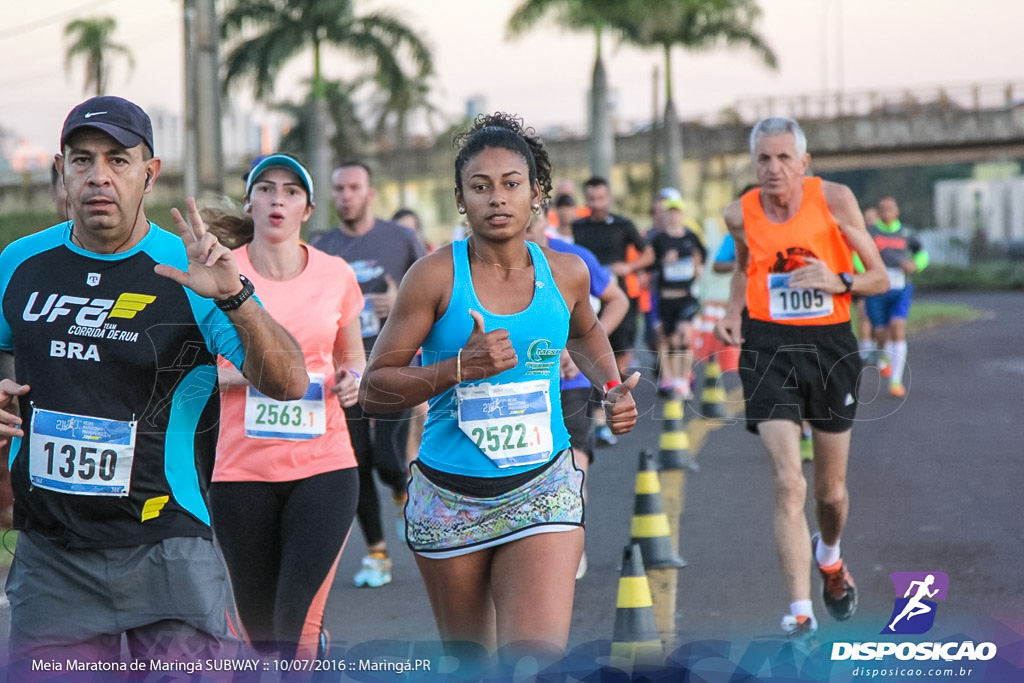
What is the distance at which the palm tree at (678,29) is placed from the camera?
35.9 meters

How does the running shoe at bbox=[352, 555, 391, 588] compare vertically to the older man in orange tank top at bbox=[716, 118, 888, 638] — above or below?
below

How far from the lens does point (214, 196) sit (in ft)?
18.6

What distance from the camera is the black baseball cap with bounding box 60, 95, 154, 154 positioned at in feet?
11.3

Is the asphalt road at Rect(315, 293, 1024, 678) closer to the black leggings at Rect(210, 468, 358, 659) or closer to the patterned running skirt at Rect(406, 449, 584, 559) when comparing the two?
the black leggings at Rect(210, 468, 358, 659)

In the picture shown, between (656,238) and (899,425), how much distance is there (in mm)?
3662

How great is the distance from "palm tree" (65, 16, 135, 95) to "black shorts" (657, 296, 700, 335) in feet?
117

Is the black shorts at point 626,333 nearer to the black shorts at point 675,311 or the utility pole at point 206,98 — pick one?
the black shorts at point 675,311

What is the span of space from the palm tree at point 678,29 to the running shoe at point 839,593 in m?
30.6

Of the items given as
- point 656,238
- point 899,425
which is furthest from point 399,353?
point 656,238

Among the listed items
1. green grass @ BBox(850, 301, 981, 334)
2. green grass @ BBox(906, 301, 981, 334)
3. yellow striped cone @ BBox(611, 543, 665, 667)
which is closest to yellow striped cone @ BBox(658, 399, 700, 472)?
yellow striped cone @ BBox(611, 543, 665, 667)

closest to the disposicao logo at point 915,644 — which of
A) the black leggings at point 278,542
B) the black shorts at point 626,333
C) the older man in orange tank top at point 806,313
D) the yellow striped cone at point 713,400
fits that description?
the older man in orange tank top at point 806,313

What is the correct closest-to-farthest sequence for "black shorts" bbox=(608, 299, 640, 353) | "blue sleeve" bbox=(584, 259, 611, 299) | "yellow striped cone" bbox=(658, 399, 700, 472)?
"blue sleeve" bbox=(584, 259, 611, 299)
"yellow striped cone" bbox=(658, 399, 700, 472)
"black shorts" bbox=(608, 299, 640, 353)

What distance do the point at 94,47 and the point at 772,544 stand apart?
44.6 metres

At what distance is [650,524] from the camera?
23.7ft
